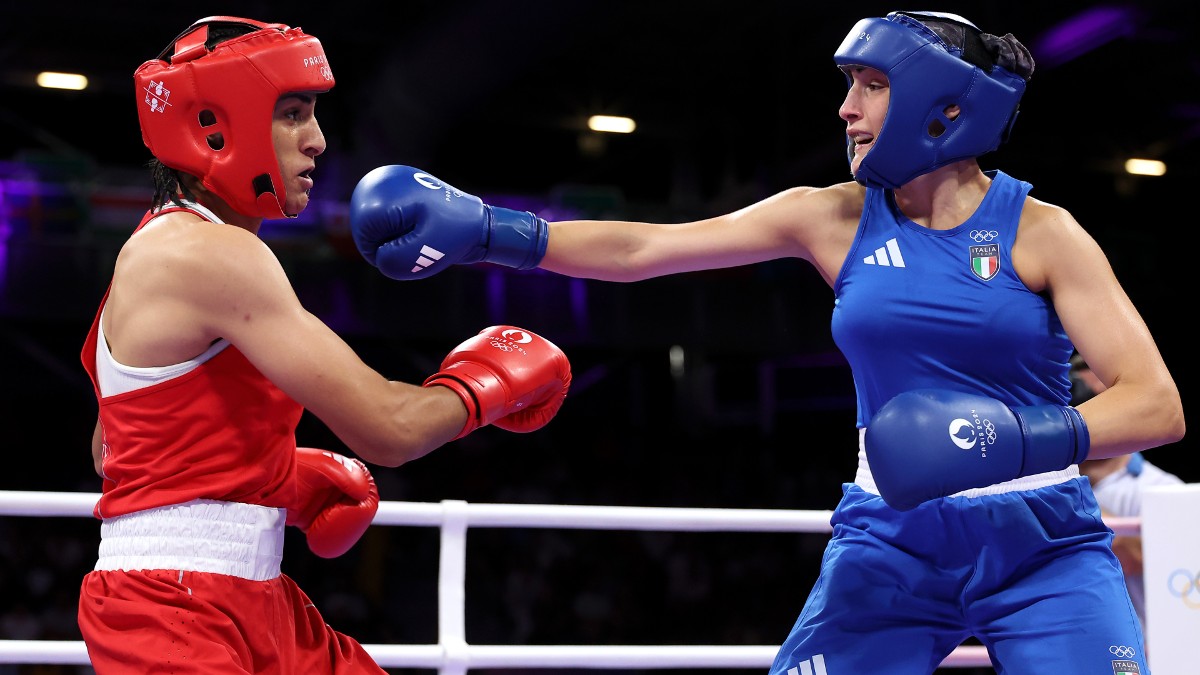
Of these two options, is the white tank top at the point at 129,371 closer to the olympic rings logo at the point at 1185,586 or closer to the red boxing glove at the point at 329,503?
the red boxing glove at the point at 329,503

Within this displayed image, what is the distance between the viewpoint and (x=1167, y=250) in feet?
36.0

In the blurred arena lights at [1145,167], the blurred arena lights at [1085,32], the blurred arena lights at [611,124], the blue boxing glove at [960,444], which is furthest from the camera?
the blurred arena lights at [1145,167]

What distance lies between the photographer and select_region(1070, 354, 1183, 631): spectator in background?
3.65 m

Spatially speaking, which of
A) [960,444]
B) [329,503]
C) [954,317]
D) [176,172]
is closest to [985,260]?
[954,317]

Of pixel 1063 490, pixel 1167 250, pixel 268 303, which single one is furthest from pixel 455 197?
pixel 1167 250

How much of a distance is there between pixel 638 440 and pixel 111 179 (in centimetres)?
439

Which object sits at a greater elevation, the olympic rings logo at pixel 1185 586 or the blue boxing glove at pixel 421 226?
the blue boxing glove at pixel 421 226

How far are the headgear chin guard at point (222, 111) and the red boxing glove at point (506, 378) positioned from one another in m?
0.38

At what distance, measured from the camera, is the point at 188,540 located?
1650 millimetres

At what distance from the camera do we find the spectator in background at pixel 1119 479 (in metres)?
3.65

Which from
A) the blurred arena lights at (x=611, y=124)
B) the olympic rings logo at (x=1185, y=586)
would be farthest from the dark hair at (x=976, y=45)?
the blurred arena lights at (x=611, y=124)

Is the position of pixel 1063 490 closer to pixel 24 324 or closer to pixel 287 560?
pixel 287 560

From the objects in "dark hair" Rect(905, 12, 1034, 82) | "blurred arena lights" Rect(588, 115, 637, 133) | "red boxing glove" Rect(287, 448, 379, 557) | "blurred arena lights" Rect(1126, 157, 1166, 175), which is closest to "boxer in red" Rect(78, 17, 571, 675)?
"red boxing glove" Rect(287, 448, 379, 557)

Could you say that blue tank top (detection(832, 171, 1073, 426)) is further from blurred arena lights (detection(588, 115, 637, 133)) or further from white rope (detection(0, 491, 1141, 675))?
blurred arena lights (detection(588, 115, 637, 133))
